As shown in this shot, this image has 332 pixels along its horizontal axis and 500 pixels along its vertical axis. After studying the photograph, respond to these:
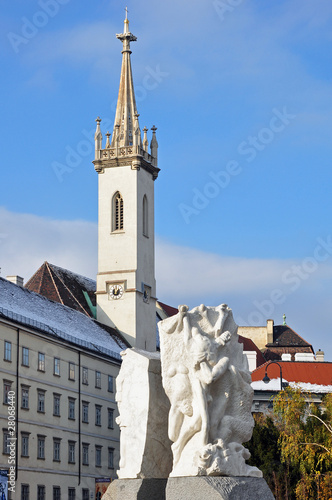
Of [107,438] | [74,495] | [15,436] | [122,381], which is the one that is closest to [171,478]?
[122,381]

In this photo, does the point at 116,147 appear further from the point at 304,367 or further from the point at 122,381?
the point at 122,381

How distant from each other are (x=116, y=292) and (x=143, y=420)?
60387 mm

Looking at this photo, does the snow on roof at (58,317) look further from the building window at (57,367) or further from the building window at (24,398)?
the building window at (24,398)

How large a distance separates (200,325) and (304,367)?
55.7m

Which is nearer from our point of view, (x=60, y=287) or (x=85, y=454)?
(x=85, y=454)

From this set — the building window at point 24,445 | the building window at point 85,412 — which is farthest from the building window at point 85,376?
the building window at point 24,445

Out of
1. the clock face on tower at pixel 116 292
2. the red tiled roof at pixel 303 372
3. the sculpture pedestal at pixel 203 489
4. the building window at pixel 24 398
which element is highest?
the clock face on tower at pixel 116 292

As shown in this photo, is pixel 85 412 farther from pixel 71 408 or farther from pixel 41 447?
pixel 41 447

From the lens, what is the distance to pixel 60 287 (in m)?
77.2

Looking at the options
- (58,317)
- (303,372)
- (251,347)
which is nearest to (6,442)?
(58,317)

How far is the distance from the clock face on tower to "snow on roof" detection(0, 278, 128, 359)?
3.02 metres

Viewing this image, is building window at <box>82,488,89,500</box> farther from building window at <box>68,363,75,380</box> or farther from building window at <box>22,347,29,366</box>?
building window at <box>22,347,29,366</box>

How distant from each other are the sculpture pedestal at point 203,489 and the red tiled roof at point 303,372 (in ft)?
172

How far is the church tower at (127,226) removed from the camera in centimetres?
7581
